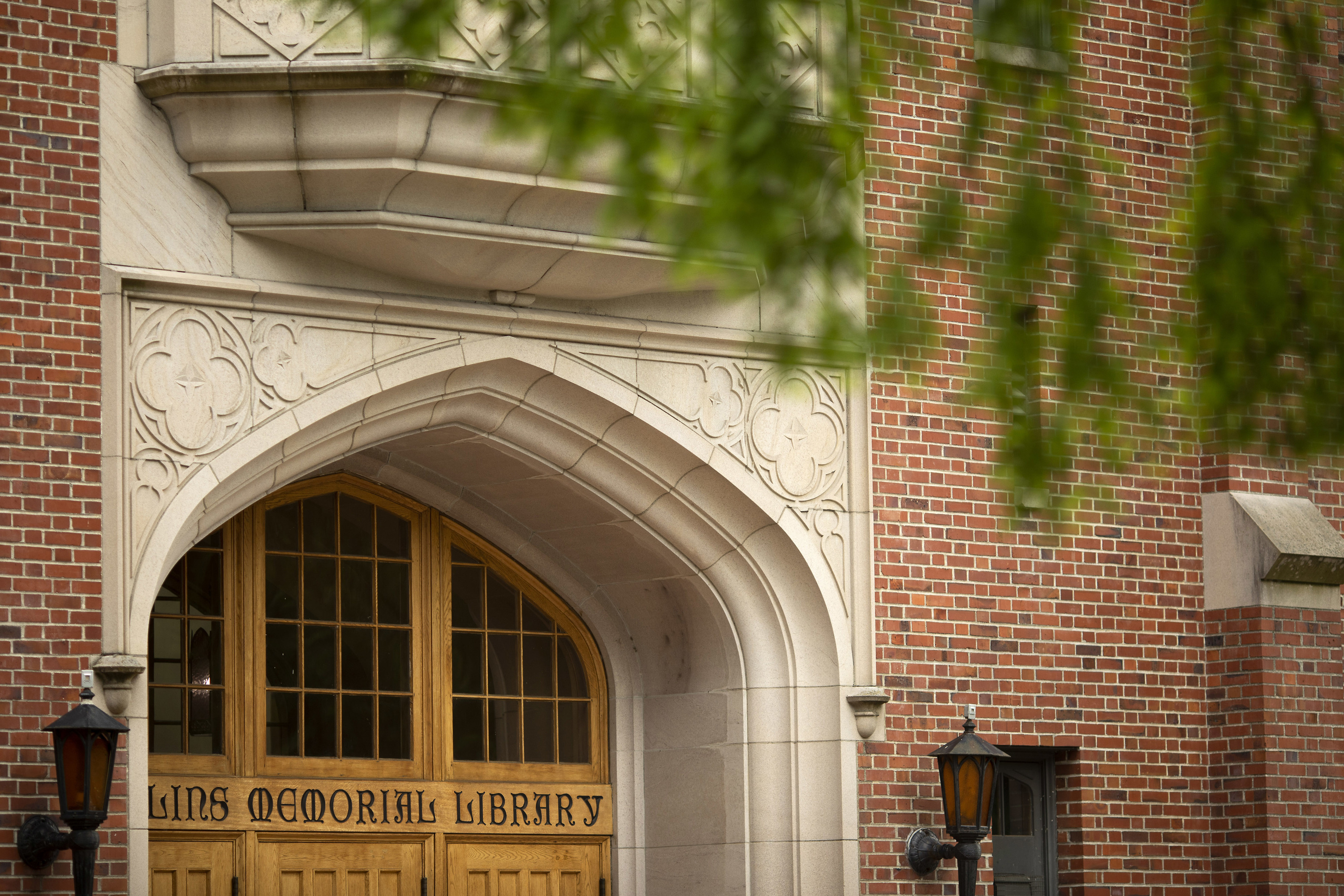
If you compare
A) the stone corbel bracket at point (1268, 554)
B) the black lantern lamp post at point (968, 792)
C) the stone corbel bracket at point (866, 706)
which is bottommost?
the black lantern lamp post at point (968, 792)

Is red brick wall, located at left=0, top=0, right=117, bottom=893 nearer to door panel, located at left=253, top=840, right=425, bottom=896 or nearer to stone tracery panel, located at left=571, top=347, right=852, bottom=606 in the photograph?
door panel, located at left=253, top=840, right=425, bottom=896

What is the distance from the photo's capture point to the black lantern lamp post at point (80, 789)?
734cm

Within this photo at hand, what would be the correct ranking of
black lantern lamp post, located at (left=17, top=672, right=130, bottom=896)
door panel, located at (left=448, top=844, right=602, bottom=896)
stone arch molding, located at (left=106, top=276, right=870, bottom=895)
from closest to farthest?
black lantern lamp post, located at (left=17, top=672, right=130, bottom=896) → stone arch molding, located at (left=106, top=276, right=870, bottom=895) → door panel, located at (left=448, top=844, right=602, bottom=896)

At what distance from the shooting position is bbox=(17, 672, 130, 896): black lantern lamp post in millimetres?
7344

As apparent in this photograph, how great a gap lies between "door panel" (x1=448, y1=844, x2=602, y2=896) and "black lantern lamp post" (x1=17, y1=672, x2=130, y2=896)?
2.89 m

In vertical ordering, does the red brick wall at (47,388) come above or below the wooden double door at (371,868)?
above

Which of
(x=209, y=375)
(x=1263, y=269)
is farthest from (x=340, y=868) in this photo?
(x=1263, y=269)

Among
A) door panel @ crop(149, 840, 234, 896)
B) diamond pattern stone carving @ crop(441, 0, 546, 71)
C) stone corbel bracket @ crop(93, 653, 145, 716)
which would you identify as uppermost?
diamond pattern stone carving @ crop(441, 0, 546, 71)

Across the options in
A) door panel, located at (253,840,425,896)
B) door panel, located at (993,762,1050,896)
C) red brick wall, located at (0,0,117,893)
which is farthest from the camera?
door panel, located at (993,762,1050,896)

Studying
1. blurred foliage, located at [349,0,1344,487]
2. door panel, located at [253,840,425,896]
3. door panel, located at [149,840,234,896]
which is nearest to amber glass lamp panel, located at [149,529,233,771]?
door panel, located at [149,840,234,896]

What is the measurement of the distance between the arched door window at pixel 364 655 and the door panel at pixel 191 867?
0.38 m

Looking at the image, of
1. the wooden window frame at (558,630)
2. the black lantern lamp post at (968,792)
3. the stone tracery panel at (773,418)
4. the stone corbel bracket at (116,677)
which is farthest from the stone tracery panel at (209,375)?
the black lantern lamp post at (968,792)

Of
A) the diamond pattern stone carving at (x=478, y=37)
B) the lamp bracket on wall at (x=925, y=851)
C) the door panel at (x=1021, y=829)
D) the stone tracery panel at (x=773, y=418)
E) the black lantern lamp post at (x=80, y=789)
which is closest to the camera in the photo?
the black lantern lamp post at (x=80, y=789)

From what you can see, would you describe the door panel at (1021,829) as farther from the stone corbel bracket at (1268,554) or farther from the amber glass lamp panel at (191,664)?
the amber glass lamp panel at (191,664)
